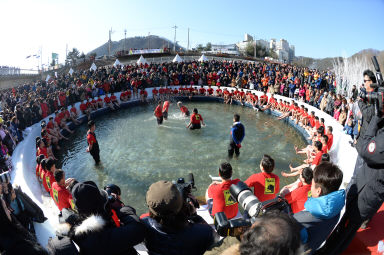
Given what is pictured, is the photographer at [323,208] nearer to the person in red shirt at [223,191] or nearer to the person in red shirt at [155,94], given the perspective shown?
the person in red shirt at [223,191]

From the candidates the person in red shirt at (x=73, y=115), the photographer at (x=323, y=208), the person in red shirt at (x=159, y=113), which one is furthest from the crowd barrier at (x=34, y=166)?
the person in red shirt at (x=159, y=113)

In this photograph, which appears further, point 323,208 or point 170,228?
point 323,208

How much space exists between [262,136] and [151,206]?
9264 millimetres

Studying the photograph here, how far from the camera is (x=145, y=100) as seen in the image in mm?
18156

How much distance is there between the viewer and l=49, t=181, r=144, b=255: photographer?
1.91 metres

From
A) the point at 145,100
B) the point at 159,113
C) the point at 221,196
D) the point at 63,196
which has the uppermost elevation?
the point at 145,100

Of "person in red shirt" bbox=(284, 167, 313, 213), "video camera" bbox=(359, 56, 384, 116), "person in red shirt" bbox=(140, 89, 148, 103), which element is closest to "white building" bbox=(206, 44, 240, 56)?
"person in red shirt" bbox=(140, 89, 148, 103)

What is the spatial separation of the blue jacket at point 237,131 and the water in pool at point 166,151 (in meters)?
0.80

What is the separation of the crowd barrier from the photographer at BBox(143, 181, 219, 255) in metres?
2.79


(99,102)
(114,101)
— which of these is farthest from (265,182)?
(114,101)

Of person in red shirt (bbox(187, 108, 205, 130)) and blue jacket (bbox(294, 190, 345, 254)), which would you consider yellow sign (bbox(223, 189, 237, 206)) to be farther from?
person in red shirt (bbox(187, 108, 205, 130))

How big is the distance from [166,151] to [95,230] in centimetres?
703

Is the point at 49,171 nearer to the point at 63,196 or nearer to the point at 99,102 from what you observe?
the point at 63,196

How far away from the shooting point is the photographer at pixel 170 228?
1896 mm
